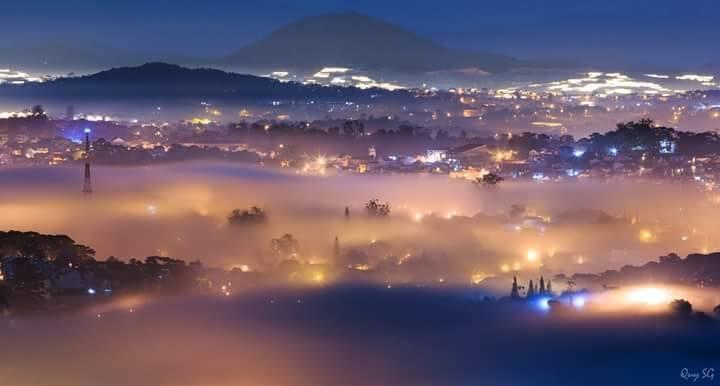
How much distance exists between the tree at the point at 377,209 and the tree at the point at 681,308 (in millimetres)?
9593

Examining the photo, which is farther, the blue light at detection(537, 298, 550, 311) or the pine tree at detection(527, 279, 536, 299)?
the pine tree at detection(527, 279, 536, 299)

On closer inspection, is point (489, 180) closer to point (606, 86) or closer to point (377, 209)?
point (377, 209)

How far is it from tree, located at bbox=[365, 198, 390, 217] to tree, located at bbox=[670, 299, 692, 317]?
959 cm

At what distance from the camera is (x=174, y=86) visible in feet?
128

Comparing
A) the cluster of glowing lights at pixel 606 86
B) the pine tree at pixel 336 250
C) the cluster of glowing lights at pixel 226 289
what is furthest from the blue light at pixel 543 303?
the cluster of glowing lights at pixel 606 86

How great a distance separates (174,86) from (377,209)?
2364cm

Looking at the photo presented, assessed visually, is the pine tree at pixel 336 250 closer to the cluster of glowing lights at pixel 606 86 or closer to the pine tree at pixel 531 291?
the pine tree at pixel 531 291

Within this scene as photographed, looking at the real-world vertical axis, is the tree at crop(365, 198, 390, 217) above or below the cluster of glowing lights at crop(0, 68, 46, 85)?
below

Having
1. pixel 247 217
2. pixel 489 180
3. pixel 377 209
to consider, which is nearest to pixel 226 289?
pixel 247 217

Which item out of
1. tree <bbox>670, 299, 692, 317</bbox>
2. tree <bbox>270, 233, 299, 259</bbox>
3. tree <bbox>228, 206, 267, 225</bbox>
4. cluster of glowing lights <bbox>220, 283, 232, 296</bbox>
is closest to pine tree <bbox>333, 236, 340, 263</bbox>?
tree <bbox>270, 233, 299, 259</bbox>

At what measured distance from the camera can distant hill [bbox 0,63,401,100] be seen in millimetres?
37656

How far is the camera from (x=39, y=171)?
23.4 meters

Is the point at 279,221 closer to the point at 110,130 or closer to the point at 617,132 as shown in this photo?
the point at 617,132

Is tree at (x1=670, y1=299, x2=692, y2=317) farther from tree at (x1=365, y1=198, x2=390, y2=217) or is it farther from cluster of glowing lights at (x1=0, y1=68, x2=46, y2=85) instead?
cluster of glowing lights at (x1=0, y1=68, x2=46, y2=85)
